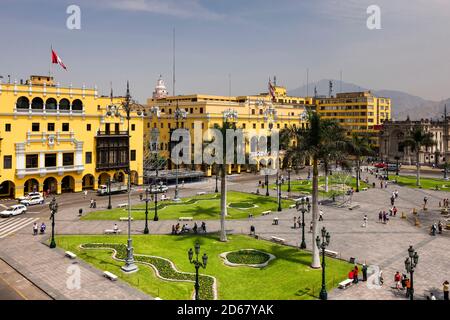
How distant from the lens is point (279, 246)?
38969 mm

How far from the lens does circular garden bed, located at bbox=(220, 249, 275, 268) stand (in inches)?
1326

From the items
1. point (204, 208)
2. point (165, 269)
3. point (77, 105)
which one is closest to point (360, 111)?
point (204, 208)

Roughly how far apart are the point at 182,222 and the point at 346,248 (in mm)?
19399

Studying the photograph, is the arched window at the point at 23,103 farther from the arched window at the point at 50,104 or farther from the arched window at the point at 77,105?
the arched window at the point at 77,105

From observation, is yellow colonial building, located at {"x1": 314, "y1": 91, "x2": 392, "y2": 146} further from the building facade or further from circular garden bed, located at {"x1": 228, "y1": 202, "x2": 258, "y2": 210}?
circular garden bed, located at {"x1": 228, "y1": 202, "x2": 258, "y2": 210}

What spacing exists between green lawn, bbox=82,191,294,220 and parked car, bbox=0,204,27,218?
9002 millimetres

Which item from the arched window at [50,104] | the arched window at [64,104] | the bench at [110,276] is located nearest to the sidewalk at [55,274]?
the bench at [110,276]

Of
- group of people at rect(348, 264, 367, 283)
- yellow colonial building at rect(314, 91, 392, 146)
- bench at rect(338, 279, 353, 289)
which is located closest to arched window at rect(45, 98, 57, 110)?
group of people at rect(348, 264, 367, 283)

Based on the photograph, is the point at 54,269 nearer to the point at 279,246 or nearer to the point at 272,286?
the point at 272,286

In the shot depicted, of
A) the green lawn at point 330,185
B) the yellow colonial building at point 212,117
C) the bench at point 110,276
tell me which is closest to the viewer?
the bench at point 110,276

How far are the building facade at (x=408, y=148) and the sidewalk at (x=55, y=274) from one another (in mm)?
100533

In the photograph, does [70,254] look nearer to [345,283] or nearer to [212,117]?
[345,283]

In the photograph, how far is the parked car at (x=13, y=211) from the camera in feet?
169

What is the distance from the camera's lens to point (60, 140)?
67188mm
